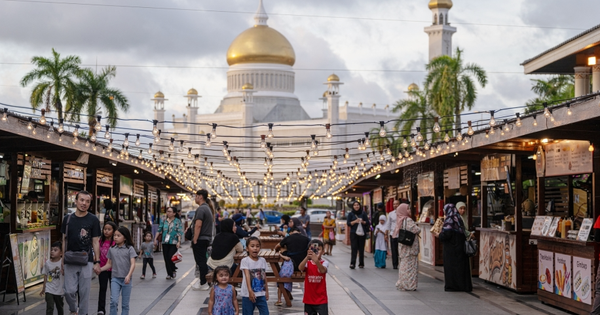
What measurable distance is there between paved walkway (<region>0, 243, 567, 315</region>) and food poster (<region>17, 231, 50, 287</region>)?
30 cm

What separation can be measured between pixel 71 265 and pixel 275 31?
91.5m

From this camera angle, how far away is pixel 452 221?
1593cm

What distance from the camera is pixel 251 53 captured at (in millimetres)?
99375

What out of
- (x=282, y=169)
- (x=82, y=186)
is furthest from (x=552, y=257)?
(x=282, y=169)

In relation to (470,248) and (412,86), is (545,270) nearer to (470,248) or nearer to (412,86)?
(470,248)

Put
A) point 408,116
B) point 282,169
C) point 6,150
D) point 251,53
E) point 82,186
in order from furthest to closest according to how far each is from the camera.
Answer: point 251,53 → point 282,169 → point 408,116 → point 82,186 → point 6,150

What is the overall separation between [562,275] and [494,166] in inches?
189

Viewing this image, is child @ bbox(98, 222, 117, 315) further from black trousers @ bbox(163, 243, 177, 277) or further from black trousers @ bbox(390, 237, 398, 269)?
black trousers @ bbox(390, 237, 398, 269)

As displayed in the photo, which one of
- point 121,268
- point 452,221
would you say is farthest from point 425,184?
point 121,268

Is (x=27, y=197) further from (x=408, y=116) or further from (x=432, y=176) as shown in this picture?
(x=408, y=116)

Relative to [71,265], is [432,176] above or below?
above

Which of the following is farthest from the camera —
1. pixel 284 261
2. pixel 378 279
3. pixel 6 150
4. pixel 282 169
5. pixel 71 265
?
pixel 282 169

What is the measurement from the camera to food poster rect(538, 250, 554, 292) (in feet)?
45.2

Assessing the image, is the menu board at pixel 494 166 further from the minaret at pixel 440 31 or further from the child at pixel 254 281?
the minaret at pixel 440 31
